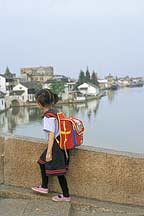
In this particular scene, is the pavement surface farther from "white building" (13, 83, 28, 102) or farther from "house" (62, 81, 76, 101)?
"house" (62, 81, 76, 101)

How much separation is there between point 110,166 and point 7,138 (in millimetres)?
1133

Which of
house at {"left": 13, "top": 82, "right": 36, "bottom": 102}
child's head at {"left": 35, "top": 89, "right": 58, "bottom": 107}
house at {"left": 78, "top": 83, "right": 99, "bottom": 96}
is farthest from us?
house at {"left": 78, "top": 83, "right": 99, "bottom": 96}

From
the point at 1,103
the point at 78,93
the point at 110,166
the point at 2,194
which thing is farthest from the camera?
the point at 78,93

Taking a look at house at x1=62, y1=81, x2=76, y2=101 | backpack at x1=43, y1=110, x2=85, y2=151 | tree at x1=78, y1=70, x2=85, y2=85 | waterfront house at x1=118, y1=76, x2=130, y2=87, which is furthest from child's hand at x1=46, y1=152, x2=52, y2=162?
waterfront house at x1=118, y1=76, x2=130, y2=87

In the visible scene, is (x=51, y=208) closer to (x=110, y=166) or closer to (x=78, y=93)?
(x=110, y=166)

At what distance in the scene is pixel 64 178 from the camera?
9.66 feet

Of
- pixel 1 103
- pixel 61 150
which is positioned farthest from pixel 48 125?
pixel 1 103

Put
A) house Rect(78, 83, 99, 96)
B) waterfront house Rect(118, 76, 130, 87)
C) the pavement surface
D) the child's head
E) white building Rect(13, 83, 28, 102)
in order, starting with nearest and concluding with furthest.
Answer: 1. the pavement surface
2. the child's head
3. white building Rect(13, 83, 28, 102)
4. house Rect(78, 83, 99, 96)
5. waterfront house Rect(118, 76, 130, 87)

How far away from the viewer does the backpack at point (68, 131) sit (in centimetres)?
273

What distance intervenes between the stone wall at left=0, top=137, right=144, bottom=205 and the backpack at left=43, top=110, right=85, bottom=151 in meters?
0.22

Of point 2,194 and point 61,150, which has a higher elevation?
point 61,150

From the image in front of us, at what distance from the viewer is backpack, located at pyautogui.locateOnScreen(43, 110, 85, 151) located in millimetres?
2734

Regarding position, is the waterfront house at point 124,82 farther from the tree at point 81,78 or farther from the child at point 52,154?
the child at point 52,154

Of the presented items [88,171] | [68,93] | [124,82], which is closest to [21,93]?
[68,93]
